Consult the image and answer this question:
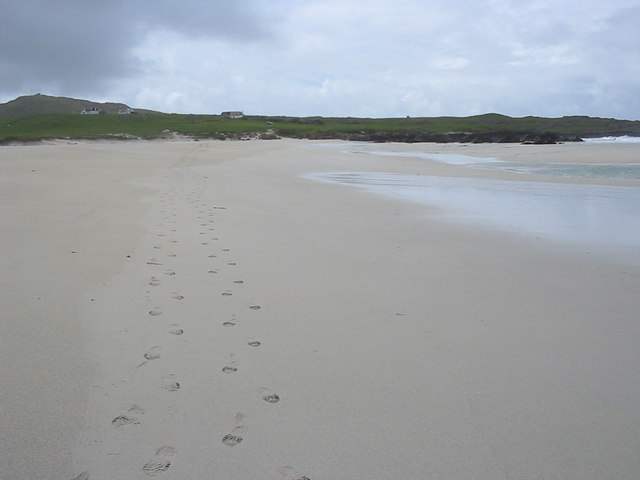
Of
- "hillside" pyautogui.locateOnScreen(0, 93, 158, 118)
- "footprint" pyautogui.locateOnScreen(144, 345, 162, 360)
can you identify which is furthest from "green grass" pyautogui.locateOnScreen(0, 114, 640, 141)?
"hillside" pyautogui.locateOnScreen(0, 93, 158, 118)

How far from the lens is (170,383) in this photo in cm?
280

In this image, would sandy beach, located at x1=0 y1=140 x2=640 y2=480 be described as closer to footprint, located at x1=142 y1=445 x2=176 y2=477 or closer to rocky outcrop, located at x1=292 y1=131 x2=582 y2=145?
footprint, located at x1=142 y1=445 x2=176 y2=477

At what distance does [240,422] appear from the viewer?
247cm

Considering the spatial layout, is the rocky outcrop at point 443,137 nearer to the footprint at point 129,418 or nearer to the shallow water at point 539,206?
the shallow water at point 539,206

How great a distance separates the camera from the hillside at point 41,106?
165m

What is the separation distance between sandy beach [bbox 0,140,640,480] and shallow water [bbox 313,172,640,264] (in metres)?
1.12

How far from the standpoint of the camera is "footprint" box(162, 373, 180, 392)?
2.75 m

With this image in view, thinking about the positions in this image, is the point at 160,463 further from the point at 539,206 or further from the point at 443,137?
the point at 443,137

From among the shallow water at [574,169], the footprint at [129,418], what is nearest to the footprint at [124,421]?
the footprint at [129,418]

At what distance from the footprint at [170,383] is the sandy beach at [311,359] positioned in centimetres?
1

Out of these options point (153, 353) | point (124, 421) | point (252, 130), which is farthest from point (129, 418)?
point (252, 130)

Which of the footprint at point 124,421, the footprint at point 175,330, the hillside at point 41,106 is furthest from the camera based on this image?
the hillside at point 41,106

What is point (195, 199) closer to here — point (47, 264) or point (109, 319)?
point (47, 264)

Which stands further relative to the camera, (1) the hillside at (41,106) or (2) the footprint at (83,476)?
(1) the hillside at (41,106)
